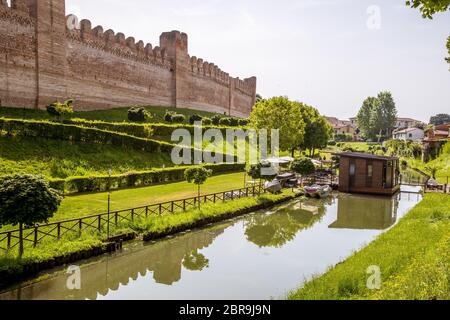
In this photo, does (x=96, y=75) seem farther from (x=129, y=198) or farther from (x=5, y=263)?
(x=5, y=263)

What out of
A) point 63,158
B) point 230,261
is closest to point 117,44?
point 63,158

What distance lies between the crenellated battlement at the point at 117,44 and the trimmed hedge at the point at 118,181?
72.6 feet

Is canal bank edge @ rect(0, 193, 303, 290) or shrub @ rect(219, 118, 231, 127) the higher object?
shrub @ rect(219, 118, 231, 127)

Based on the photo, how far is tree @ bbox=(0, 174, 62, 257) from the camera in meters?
11.5

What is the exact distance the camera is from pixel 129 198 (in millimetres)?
20875

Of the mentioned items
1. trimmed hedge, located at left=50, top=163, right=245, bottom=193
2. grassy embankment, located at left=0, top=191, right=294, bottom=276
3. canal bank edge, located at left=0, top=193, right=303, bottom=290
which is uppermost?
trimmed hedge, located at left=50, top=163, right=245, bottom=193

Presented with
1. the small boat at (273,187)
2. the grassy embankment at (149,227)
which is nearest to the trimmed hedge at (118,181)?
the grassy embankment at (149,227)

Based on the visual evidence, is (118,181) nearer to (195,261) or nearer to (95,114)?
(195,261)

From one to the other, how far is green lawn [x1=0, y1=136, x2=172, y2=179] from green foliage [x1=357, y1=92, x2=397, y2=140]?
286 ft

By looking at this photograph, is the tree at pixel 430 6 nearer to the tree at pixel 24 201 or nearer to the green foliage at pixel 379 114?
the tree at pixel 24 201

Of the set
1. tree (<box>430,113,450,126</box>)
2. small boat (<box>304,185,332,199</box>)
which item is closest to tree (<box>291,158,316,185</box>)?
small boat (<box>304,185,332,199</box>)

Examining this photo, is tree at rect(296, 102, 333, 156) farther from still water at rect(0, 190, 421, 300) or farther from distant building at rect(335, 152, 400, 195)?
still water at rect(0, 190, 421, 300)

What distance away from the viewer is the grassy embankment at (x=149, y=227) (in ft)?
38.1

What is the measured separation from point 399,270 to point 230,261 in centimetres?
577
